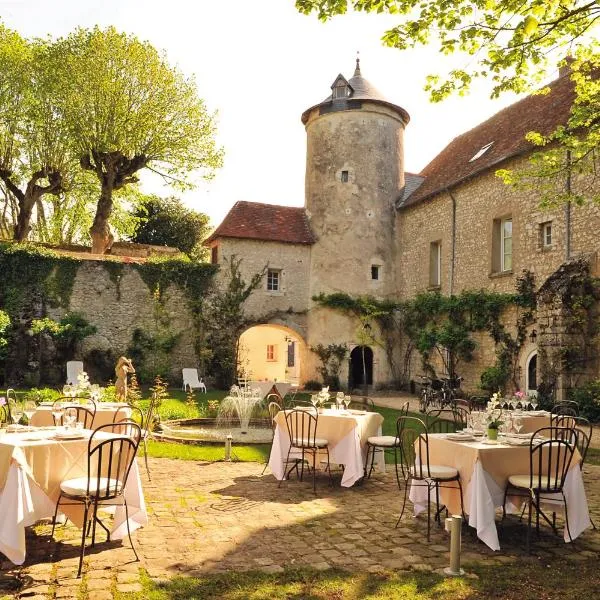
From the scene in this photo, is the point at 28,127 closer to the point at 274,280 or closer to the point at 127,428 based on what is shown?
the point at 274,280

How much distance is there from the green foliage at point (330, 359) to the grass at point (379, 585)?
17011 mm

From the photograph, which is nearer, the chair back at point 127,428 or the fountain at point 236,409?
the chair back at point 127,428

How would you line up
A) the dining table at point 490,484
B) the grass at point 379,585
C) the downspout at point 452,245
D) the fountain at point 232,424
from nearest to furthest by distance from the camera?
the grass at point 379,585
the dining table at point 490,484
the fountain at point 232,424
the downspout at point 452,245

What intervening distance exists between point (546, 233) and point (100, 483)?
1369cm

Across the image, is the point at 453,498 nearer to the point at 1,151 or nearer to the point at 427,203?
the point at 427,203

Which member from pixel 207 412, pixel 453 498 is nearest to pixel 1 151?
pixel 207 412

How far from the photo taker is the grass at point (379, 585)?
13.0ft

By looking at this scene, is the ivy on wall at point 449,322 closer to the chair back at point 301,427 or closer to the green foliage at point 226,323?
the green foliage at point 226,323

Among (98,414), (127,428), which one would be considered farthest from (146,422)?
(127,428)

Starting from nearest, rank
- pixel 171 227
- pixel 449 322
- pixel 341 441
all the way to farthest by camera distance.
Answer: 1. pixel 341 441
2. pixel 449 322
3. pixel 171 227

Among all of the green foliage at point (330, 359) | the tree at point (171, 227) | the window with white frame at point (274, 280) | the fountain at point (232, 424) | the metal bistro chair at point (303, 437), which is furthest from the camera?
the tree at point (171, 227)

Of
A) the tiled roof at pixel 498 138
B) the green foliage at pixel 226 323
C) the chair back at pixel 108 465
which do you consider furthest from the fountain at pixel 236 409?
the tiled roof at pixel 498 138

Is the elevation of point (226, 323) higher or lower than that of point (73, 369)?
higher

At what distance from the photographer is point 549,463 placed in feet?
16.6
